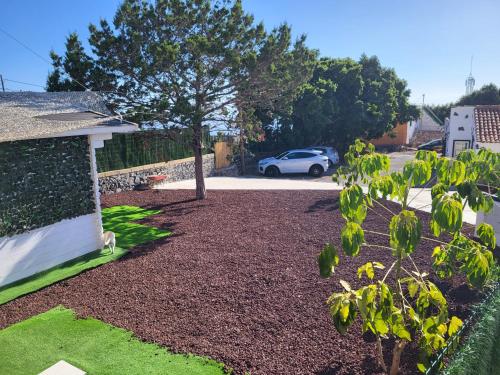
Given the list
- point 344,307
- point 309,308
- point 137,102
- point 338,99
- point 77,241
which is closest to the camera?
point 344,307

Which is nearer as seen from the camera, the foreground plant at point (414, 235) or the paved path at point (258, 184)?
the foreground plant at point (414, 235)

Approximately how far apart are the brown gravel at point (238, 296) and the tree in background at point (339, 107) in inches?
554

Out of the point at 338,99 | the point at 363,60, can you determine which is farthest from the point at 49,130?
the point at 363,60

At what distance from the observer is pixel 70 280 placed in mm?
6996

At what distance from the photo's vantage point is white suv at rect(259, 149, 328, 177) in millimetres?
20203

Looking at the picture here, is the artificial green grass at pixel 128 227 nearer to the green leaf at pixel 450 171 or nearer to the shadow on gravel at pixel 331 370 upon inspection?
the shadow on gravel at pixel 331 370

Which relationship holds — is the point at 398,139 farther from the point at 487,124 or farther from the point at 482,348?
the point at 482,348

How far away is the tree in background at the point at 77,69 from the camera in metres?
11.3

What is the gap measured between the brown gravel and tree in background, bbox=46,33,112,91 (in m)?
4.98

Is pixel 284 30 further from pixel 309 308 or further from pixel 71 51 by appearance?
pixel 309 308

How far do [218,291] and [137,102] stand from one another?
7.80 metres

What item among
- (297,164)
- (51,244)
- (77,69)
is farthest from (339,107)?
(51,244)

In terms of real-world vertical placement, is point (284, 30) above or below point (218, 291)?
above

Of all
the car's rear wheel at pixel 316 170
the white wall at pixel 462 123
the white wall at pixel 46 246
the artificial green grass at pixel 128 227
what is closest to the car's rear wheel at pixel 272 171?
the car's rear wheel at pixel 316 170
